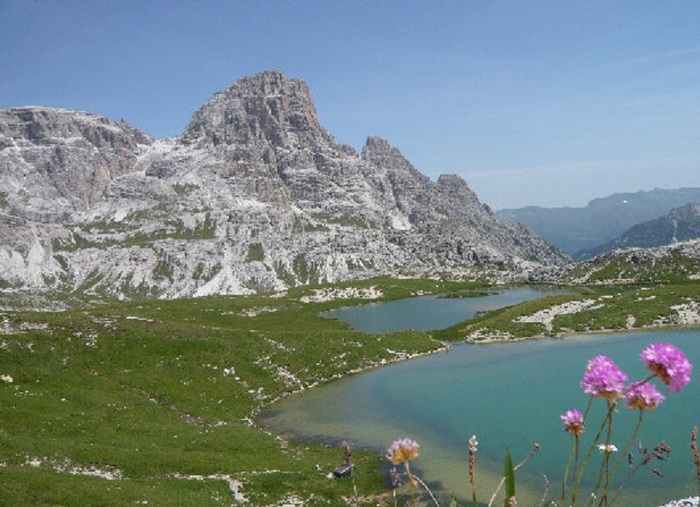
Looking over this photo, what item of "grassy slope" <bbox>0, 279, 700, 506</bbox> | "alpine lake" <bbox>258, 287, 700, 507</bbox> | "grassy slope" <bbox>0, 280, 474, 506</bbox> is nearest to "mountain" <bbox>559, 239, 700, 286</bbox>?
"grassy slope" <bbox>0, 279, 700, 506</bbox>

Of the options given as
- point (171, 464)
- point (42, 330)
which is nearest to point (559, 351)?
point (171, 464)

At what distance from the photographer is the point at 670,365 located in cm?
477

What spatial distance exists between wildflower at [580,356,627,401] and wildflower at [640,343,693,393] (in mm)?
358

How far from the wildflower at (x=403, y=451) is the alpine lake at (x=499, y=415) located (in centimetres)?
1649

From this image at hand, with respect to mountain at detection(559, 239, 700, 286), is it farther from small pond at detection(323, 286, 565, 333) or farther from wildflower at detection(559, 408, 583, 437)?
wildflower at detection(559, 408, 583, 437)

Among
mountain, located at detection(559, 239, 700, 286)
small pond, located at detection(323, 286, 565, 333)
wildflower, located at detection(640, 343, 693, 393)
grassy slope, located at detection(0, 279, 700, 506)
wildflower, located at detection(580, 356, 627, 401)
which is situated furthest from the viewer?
mountain, located at detection(559, 239, 700, 286)

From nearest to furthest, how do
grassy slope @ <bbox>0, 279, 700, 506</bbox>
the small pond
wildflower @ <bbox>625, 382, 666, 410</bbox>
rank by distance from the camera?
1. wildflower @ <bbox>625, 382, 666, 410</bbox>
2. grassy slope @ <bbox>0, 279, 700, 506</bbox>
3. the small pond

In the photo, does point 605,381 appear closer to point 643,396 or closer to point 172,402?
point 643,396

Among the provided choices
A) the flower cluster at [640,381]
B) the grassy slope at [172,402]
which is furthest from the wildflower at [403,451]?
the grassy slope at [172,402]

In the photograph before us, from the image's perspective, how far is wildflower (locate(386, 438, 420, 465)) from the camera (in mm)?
5238

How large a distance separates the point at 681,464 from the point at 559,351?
39.9m

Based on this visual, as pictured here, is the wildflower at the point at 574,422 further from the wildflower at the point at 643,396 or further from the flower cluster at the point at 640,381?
the wildflower at the point at 643,396

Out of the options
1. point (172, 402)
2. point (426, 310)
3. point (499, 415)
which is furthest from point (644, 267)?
point (172, 402)

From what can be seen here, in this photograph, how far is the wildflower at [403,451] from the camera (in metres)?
5.24
